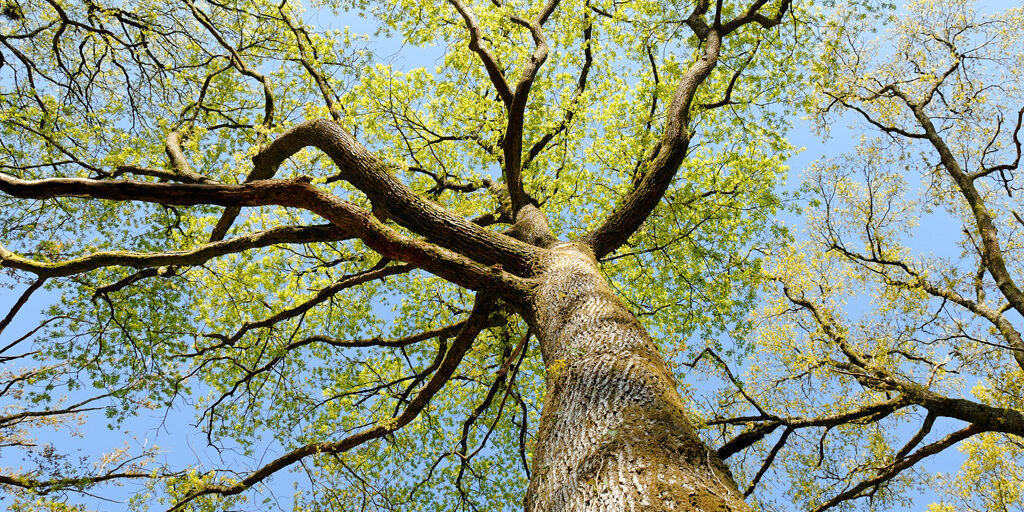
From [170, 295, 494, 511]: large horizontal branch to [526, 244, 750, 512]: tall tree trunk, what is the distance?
1.85 meters

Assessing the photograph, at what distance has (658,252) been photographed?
10.4m

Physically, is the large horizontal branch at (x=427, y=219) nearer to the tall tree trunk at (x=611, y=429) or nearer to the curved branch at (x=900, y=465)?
the tall tree trunk at (x=611, y=429)

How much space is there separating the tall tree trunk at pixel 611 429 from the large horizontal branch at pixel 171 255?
2.80 meters

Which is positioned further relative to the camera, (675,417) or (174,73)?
(174,73)

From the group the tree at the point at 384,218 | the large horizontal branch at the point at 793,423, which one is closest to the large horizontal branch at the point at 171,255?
the tree at the point at 384,218

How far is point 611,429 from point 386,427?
4.60 metres

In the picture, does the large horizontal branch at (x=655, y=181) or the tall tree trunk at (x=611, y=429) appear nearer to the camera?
the tall tree trunk at (x=611, y=429)

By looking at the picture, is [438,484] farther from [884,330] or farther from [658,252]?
[884,330]

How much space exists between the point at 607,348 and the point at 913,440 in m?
5.73

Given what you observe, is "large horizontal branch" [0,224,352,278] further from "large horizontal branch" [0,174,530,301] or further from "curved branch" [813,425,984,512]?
"curved branch" [813,425,984,512]

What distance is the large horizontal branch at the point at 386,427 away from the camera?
20.7 feet

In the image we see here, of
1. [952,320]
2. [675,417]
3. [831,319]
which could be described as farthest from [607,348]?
[952,320]

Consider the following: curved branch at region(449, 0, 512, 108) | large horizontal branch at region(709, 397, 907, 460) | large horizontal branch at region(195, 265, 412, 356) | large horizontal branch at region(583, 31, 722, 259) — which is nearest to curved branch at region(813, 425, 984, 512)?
large horizontal branch at region(709, 397, 907, 460)

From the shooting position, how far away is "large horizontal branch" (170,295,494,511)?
632 centimetres
